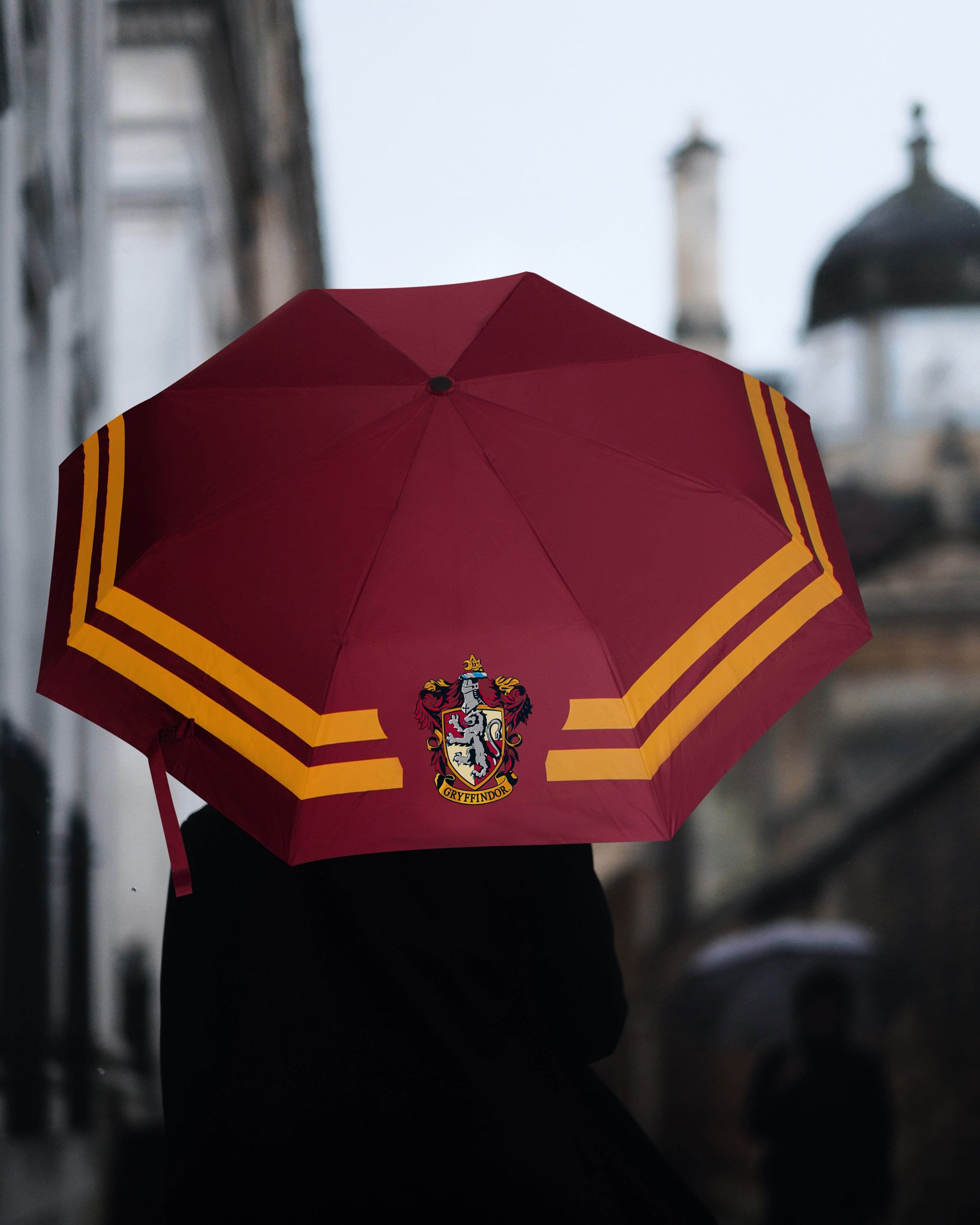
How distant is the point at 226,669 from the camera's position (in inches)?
58.4

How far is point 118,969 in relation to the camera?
16.3 ft

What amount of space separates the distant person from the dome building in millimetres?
10812

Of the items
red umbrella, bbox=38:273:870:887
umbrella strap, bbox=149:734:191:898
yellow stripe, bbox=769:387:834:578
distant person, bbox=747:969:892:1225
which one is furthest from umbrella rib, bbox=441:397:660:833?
distant person, bbox=747:969:892:1225

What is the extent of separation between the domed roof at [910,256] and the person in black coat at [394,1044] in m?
18.7

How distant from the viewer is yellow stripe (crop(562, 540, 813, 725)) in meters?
1.48

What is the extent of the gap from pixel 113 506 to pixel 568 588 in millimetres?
530

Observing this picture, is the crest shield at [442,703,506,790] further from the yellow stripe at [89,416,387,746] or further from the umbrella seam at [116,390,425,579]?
the umbrella seam at [116,390,425,579]

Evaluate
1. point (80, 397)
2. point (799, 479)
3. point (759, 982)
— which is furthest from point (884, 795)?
point (799, 479)

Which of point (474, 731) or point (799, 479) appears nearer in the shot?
point (474, 731)

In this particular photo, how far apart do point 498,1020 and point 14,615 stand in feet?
Answer: 7.76

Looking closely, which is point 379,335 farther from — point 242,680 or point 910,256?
point 910,256

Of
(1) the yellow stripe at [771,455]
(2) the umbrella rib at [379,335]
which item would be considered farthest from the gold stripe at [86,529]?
(1) the yellow stripe at [771,455]

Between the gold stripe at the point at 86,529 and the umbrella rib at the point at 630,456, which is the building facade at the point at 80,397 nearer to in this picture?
the gold stripe at the point at 86,529

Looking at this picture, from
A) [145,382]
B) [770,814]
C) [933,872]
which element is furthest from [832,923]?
[145,382]
